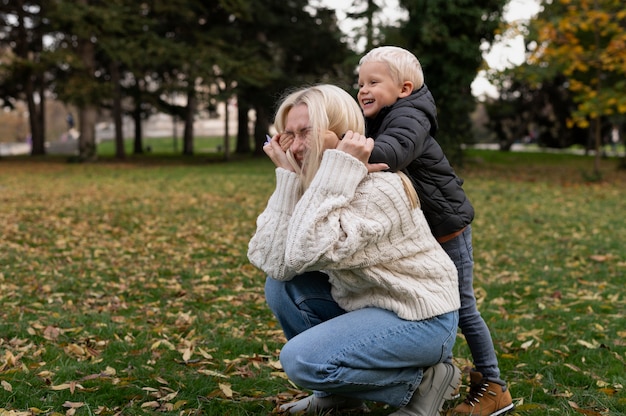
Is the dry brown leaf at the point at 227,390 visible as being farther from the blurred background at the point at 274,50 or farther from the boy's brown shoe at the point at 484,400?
the blurred background at the point at 274,50

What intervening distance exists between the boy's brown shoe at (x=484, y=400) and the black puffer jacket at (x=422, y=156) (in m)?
0.78

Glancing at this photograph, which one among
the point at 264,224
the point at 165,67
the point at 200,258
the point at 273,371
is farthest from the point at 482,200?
the point at 165,67

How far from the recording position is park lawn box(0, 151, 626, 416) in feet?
11.5

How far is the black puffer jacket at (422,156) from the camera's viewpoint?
2686 mm

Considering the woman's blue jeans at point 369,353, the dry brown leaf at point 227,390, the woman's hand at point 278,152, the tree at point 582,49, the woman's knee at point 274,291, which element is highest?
the tree at point 582,49

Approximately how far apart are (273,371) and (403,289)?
1.41m

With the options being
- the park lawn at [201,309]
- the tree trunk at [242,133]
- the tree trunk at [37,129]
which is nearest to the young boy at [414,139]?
the park lawn at [201,309]

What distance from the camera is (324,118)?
2.73 metres

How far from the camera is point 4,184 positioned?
619 inches

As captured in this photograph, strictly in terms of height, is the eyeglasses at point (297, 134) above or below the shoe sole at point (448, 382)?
above

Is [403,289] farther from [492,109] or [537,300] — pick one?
[492,109]

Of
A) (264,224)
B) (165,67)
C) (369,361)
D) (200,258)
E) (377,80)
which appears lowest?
(200,258)

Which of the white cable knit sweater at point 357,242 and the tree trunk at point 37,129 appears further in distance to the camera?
the tree trunk at point 37,129

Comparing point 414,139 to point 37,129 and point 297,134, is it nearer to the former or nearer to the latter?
point 297,134
